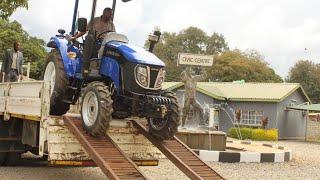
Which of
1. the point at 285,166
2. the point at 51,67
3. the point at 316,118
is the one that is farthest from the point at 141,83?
the point at 316,118

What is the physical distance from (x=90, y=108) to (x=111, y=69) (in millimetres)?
648

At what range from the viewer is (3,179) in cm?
837

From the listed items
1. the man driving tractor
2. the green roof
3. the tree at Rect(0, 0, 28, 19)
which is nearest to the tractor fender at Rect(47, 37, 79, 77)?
the man driving tractor

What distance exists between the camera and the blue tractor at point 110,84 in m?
7.20

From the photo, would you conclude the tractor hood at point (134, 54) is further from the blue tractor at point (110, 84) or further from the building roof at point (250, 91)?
the building roof at point (250, 91)

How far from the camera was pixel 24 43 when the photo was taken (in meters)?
43.4

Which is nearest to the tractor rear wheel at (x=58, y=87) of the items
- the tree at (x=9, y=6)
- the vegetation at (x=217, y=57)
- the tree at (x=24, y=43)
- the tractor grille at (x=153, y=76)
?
the tractor grille at (x=153, y=76)

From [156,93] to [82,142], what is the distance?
1.31 metres

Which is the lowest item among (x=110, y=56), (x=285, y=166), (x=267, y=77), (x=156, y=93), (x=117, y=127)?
(x=285, y=166)

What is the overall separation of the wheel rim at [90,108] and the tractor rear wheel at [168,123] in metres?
1.01

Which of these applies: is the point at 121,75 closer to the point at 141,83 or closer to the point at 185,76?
the point at 141,83

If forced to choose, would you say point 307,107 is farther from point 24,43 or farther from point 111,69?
point 111,69

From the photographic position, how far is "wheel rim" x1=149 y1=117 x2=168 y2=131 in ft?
25.4

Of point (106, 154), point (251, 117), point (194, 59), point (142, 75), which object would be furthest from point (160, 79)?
point (251, 117)
